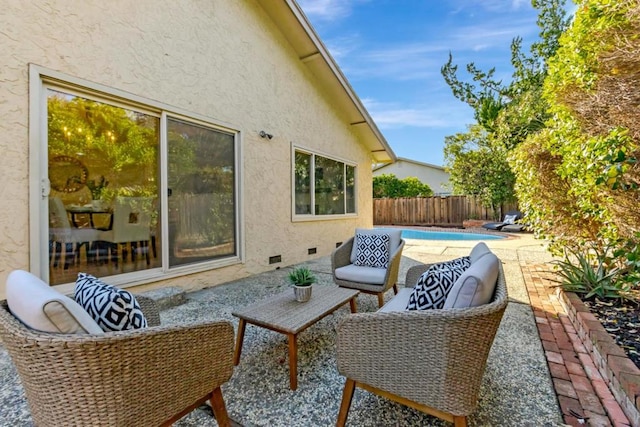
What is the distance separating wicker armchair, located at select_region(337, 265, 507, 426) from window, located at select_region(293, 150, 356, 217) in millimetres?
4796

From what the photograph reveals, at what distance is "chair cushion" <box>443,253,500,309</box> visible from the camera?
1465mm

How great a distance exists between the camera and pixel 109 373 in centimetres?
118

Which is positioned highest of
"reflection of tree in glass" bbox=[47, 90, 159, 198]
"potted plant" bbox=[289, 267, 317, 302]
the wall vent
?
"reflection of tree in glass" bbox=[47, 90, 159, 198]

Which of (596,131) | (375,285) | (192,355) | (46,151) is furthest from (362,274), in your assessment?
(46,151)

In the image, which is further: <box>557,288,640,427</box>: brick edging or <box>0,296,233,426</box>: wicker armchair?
<box>557,288,640,427</box>: brick edging

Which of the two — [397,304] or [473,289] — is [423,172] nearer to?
[397,304]

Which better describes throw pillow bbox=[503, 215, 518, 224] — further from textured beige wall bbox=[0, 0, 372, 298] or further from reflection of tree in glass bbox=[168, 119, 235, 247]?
reflection of tree in glass bbox=[168, 119, 235, 247]

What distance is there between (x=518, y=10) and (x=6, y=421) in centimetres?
1288

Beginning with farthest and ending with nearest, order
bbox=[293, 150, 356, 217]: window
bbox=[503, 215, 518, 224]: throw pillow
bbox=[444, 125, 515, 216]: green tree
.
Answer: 1. bbox=[444, 125, 515, 216]: green tree
2. bbox=[503, 215, 518, 224]: throw pillow
3. bbox=[293, 150, 356, 217]: window

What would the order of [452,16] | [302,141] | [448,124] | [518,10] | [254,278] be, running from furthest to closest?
[448,124] → [518,10] → [452,16] → [302,141] → [254,278]

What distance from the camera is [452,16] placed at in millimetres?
7934

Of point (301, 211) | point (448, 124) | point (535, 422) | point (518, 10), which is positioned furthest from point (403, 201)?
point (535, 422)

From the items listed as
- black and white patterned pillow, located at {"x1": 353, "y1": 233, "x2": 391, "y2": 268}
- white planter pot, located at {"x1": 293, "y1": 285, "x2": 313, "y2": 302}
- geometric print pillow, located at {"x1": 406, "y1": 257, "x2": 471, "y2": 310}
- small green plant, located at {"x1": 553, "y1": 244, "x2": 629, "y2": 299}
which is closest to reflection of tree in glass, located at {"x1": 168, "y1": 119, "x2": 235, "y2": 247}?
black and white patterned pillow, located at {"x1": 353, "y1": 233, "x2": 391, "y2": 268}

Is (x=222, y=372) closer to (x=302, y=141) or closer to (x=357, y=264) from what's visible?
(x=357, y=264)
